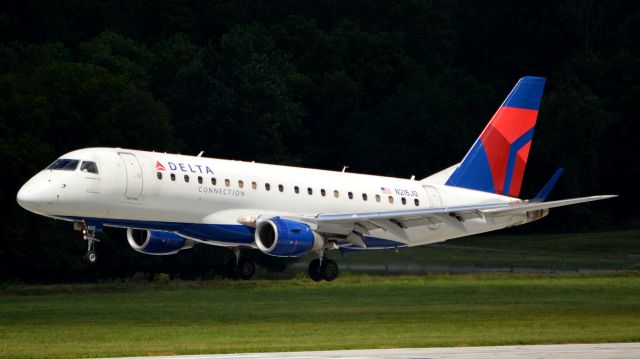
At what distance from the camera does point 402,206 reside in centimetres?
5825

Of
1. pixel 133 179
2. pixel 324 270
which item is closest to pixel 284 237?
pixel 324 270

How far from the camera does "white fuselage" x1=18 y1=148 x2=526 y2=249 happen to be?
167 feet

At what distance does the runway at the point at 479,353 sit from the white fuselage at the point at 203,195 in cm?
1233

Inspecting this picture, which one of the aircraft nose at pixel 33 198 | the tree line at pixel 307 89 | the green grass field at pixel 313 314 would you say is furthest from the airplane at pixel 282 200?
the tree line at pixel 307 89

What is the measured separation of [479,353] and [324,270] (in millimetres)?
17774

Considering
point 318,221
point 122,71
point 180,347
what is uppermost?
point 122,71

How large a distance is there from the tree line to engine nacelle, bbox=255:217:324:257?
20.3 meters

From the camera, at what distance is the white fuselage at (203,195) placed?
50.8m

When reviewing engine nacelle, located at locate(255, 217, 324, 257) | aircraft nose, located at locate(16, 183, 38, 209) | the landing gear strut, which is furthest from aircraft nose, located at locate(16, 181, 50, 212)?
engine nacelle, located at locate(255, 217, 324, 257)

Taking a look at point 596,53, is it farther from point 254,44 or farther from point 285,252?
point 285,252

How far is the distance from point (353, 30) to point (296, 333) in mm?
A: 71525

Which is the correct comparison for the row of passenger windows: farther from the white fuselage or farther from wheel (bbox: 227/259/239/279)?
wheel (bbox: 227/259/239/279)

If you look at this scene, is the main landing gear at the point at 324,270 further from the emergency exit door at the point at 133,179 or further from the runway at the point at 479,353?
the runway at the point at 479,353

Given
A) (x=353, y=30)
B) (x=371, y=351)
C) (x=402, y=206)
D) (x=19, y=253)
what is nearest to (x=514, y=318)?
(x=402, y=206)
